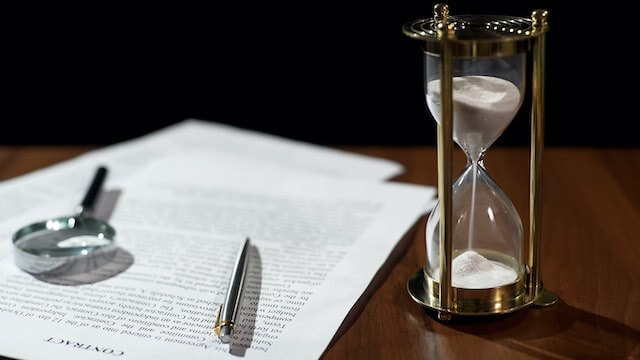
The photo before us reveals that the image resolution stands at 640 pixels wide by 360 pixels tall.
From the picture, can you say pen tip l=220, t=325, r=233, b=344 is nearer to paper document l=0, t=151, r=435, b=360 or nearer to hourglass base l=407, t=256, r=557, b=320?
paper document l=0, t=151, r=435, b=360

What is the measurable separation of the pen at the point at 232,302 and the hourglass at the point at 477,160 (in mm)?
164

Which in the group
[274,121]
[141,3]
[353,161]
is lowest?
[274,121]

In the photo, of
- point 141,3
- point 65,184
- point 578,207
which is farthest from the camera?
point 141,3

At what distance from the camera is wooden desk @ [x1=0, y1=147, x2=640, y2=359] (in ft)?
2.59

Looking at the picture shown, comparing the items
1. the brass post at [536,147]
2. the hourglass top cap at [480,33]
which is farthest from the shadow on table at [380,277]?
the hourglass top cap at [480,33]

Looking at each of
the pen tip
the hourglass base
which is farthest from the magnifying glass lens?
the hourglass base

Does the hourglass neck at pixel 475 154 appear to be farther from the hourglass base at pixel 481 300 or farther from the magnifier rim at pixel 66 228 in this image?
the magnifier rim at pixel 66 228

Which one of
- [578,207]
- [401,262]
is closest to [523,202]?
[578,207]

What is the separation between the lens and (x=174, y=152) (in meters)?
1.36

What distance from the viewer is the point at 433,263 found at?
86 centimetres

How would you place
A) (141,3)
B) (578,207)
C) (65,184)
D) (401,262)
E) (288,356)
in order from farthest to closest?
1. (141,3)
2. (65,184)
3. (578,207)
4. (401,262)
5. (288,356)

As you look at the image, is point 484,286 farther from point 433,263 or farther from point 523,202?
point 523,202

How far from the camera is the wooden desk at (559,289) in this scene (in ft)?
2.59

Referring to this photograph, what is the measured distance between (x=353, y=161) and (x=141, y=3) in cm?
78
